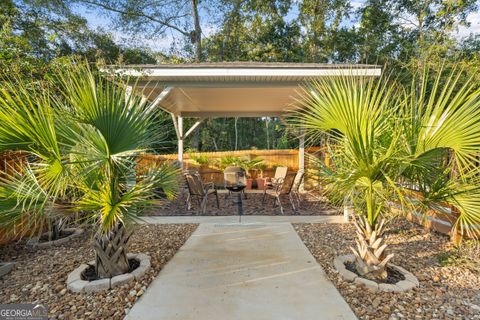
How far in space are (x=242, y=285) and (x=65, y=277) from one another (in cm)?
200

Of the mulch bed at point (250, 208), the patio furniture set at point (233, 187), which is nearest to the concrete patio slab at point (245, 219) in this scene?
the mulch bed at point (250, 208)

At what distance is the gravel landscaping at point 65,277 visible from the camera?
96.7 inches

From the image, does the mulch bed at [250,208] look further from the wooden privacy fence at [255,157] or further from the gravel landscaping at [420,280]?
the wooden privacy fence at [255,157]

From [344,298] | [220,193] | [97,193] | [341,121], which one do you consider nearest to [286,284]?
[344,298]

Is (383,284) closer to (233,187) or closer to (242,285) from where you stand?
(242,285)

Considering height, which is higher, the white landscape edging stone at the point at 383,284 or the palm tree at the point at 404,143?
the palm tree at the point at 404,143

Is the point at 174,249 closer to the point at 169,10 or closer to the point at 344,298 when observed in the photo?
the point at 344,298

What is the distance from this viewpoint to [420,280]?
9.61 ft
